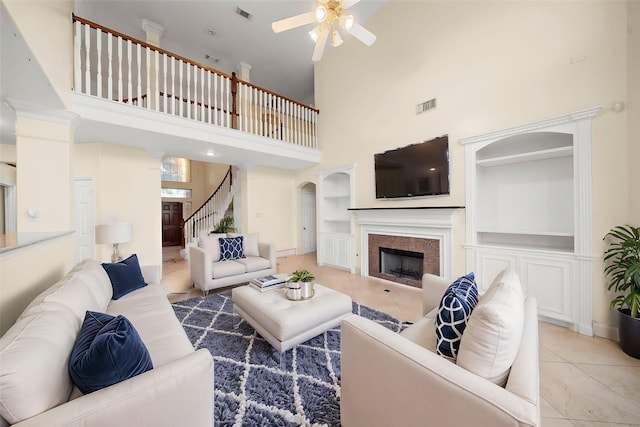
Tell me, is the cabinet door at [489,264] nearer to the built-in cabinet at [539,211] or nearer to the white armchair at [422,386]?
the built-in cabinet at [539,211]

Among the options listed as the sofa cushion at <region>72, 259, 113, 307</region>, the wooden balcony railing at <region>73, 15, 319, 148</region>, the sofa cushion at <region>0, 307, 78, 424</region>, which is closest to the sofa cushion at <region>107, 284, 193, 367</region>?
the sofa cushion at <region>72, 259, 113, 307</region>

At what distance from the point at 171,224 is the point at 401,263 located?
27.0 feet

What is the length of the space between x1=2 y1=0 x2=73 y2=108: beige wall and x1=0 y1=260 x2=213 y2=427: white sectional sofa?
1836 mm

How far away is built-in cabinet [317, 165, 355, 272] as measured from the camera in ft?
16.7

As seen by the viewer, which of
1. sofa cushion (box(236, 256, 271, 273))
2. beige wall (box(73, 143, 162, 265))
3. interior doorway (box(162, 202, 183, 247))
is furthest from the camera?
interior doorway (box(162, 202, 183, 247))

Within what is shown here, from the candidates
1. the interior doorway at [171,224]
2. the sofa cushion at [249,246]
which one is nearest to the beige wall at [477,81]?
the sofa cushion at [249,246]

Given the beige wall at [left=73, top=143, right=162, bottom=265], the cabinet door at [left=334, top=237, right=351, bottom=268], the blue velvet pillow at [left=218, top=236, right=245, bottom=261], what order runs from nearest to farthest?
the blue velvet pillow at [left=218, top=236, right=245, bottom=261], the beige wall at [left=73, top=143, right=162, bottom=265], the cabinet door at [left=334, top=237, right=351, bottom=268]

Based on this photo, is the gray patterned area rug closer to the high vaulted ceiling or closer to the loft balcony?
the loft balcony

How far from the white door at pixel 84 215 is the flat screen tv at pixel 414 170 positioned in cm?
489

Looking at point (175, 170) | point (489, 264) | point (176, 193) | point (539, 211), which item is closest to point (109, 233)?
point (489, 264)

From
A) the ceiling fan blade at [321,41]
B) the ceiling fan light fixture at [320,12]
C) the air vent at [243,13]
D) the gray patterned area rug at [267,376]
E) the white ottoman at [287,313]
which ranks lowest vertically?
the gray patterned area rug at [267,376]

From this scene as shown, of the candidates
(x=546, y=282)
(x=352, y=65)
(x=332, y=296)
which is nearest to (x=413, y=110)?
(x=352, y=65)

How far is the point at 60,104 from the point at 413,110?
175 inches

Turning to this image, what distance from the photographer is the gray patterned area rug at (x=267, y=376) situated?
1.45 metres
